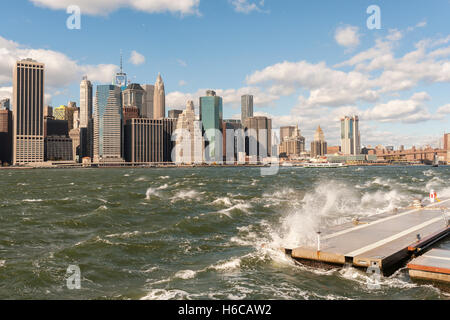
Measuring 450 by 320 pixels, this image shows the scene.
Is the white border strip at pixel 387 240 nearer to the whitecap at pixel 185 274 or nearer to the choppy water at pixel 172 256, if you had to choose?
the choppy water at pixel 172 256

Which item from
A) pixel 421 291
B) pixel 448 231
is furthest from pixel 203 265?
pixel 448 231

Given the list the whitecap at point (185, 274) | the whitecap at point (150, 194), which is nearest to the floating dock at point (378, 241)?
the whitecap at point (185, 274)

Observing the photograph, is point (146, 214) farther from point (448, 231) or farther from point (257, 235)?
point (448, 231)

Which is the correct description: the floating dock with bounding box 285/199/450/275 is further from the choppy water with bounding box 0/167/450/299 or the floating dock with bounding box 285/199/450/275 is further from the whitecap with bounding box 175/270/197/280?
the whitecap with bounding box 175/270/197/280

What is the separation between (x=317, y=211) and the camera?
139ft

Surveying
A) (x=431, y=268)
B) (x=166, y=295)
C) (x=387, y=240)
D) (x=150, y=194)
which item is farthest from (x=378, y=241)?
(x=150, y=194)

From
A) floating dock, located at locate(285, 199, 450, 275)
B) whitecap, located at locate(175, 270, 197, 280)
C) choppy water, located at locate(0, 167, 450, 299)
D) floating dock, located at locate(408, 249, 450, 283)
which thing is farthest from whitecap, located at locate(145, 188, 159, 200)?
floating dock, located at locate(408, 249, 450, 283)

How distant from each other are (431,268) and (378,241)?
17.8 ft

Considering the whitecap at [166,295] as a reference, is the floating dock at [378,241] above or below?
above

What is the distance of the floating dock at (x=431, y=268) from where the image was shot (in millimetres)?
17094

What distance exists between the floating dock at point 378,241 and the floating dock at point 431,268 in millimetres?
1417

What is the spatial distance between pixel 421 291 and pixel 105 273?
1556cm

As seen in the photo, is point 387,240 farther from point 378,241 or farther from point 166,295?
point 166,295

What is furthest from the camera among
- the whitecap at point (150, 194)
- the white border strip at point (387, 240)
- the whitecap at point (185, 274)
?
the whitecap at point (150, 194)
